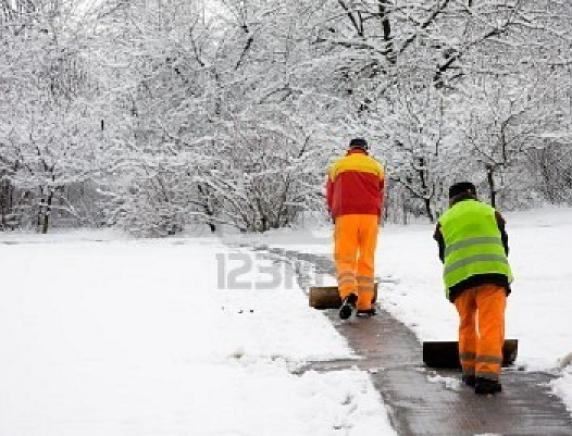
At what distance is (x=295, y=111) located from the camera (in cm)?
1989

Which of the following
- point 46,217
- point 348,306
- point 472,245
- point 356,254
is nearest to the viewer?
point 472,245

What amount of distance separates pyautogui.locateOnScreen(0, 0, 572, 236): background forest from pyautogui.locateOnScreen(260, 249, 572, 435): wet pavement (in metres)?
11.9

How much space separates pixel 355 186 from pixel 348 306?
3.85ft

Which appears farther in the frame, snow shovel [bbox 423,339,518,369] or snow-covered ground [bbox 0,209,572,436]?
snow shovel [bbox 423,339,518,369]

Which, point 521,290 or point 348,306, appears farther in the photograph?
point 521,290

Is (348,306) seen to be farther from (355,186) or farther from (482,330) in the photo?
(482,330)

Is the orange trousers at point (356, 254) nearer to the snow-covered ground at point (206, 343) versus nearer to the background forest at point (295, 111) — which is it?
the snow-covered ground at point (206, 343)

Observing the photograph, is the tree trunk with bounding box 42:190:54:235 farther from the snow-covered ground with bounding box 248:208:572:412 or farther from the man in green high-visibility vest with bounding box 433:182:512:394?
the man in green high-visibility vest with bounding box 433:182:512:394

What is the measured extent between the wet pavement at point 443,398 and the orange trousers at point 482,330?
6.6 inches

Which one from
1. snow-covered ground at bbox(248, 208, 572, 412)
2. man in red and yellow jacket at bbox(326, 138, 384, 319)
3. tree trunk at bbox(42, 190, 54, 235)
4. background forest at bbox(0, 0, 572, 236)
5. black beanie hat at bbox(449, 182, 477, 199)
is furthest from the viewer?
tree trunk at bbox(42, 190, 54, 235)

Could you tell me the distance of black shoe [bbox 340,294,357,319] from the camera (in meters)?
6.32

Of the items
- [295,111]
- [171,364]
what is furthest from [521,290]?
[295,111]

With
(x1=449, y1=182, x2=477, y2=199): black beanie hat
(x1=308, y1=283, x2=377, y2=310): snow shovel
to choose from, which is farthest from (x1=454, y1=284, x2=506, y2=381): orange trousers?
(x1=308, y1=283, x2=377, y2=310): snow shovel

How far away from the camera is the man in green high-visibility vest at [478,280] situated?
4.17 m
